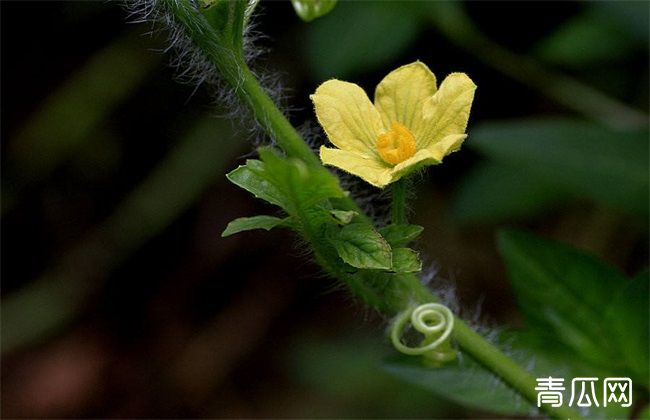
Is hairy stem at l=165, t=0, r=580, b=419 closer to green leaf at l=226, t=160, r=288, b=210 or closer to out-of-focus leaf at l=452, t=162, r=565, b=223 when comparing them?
green leaf at l=226, t=160, r=288, b=210

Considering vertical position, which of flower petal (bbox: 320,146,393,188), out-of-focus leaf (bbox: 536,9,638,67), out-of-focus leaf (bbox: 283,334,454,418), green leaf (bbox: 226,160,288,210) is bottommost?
out-of-focus leaf (bbox: 283,334,454,418)

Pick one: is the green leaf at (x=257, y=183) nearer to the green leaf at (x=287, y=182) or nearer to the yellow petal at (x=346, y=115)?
the green leaf at (x=287, y=182)

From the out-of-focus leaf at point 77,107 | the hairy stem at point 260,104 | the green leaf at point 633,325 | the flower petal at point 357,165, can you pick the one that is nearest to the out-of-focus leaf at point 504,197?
the green leaf at point 633,325

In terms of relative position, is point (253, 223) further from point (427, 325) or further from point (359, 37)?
point (359, 37)

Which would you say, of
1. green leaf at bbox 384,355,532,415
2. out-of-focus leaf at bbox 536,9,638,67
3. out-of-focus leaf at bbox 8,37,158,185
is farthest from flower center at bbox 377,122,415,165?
out-of-focus leaf at bbox 8,37,158,185

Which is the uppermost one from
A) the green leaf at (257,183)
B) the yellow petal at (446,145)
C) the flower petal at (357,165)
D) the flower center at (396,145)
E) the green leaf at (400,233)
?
the green leaf at (257,183)

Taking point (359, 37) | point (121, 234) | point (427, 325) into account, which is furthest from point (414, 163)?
point (121, 234)
